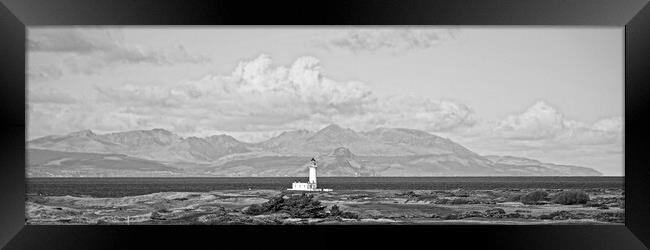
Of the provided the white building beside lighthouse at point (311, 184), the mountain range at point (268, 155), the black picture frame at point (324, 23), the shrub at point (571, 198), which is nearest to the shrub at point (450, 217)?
the shrub at point (571, 198)

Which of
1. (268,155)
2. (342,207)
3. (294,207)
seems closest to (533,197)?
(342,207)

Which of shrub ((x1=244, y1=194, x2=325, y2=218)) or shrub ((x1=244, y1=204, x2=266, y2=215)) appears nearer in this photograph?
shrub ((x1=244, y1=204, x2=266, y2=215))

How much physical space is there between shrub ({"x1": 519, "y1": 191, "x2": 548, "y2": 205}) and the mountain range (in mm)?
9308

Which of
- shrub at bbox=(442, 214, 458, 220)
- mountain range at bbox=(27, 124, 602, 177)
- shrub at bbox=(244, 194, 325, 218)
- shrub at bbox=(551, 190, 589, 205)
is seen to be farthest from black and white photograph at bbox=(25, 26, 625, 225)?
shrub at bbox=(442, 214, 458, 220)

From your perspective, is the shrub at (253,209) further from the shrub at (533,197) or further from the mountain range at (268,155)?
the mountain range at (268,155)

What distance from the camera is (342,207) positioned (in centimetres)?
2798

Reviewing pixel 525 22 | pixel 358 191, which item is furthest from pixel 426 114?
pixel 525 22

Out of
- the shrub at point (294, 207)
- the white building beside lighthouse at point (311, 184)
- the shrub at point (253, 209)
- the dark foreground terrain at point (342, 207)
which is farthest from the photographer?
the white building beside lighthouse at point (311, 184)

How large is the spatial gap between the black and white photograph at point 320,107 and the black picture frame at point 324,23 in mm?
26963

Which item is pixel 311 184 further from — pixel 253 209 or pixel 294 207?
pixel 253 209

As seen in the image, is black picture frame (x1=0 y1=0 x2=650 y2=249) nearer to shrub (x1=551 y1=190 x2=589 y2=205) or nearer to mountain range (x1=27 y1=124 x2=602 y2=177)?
shrub (x1=551 y1=190 x2=589 y2=205)

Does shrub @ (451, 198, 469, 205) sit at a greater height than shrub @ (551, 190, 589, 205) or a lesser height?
lesser

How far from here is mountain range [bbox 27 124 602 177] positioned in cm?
4003

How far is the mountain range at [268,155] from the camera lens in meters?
40.0
